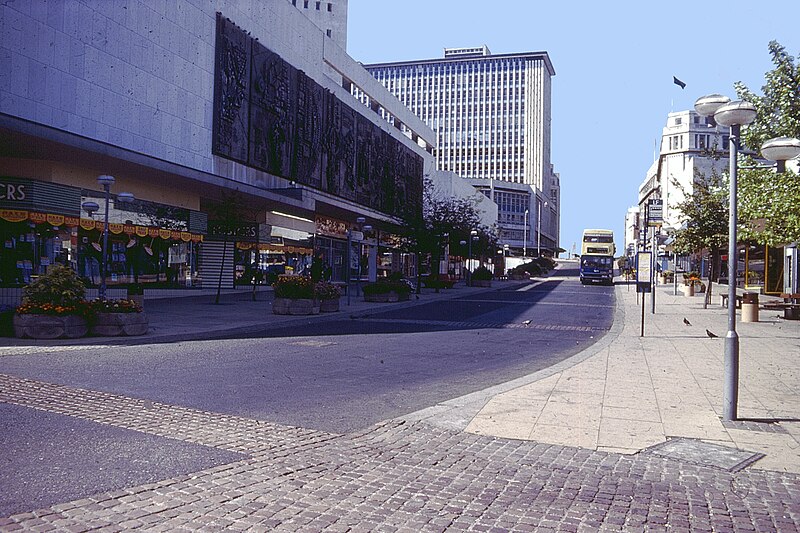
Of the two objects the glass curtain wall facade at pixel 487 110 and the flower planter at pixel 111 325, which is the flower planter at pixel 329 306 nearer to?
the flower planter at pixel 111 325

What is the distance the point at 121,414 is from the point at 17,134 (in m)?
14.8

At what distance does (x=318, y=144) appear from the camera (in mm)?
44062

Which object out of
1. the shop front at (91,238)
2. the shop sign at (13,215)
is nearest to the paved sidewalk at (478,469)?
the shop front at (91,238)

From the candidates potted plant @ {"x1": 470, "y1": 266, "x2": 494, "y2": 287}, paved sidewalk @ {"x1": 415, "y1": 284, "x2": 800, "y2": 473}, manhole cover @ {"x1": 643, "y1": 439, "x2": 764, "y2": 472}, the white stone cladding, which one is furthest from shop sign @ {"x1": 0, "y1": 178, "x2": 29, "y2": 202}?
potted plant @ {"x1": 470, "y1": 266, "x2": 494, "y2": 287}

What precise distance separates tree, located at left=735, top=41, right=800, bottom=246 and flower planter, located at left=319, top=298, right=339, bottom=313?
1286 centimetres

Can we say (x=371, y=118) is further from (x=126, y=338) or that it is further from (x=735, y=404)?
(x=735, y=404)

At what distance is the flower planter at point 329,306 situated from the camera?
23342mm

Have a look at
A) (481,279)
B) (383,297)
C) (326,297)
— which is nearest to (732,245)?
(326,297)

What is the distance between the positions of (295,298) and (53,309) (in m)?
9.02

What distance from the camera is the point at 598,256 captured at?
62.0 meters

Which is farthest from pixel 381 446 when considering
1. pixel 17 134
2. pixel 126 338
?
pixel 17 134

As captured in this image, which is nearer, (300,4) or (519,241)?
(300,4)

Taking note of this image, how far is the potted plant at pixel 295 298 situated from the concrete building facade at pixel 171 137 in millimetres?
5983

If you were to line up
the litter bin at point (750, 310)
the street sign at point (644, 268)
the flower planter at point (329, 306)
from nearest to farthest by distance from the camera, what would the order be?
the street sign at point (644, 268)
the litter bin at point (750, 310)
the flower planter at point (329, 306)
